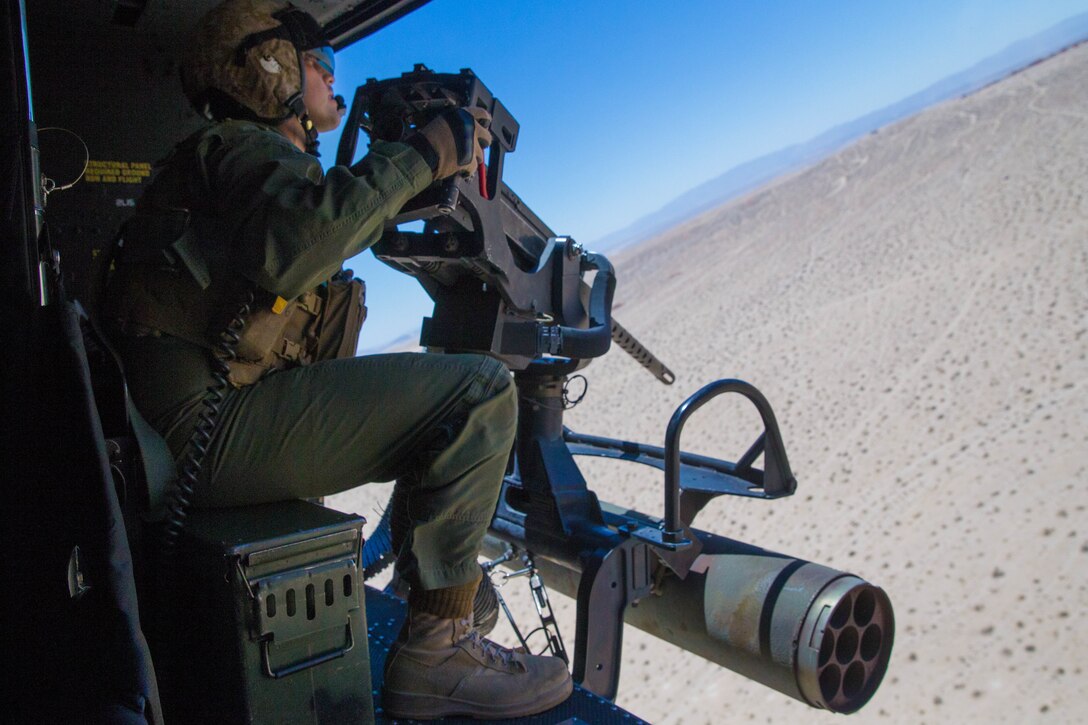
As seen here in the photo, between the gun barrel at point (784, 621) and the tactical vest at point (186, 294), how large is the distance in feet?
4.96

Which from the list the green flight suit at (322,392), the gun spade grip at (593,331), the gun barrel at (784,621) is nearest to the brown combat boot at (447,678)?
the green flight suit at (322,392)

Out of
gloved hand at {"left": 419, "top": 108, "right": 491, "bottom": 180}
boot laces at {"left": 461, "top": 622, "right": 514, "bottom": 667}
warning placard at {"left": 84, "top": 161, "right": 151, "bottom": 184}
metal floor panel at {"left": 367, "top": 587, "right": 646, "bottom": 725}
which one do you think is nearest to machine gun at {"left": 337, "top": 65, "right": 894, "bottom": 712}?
gloved hand at {"left": 419, "top": 108, "right": 491, "bottom": 180}

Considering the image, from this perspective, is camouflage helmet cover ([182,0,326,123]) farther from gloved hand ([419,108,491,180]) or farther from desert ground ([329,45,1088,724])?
desert ground ([329,45,1088,724])

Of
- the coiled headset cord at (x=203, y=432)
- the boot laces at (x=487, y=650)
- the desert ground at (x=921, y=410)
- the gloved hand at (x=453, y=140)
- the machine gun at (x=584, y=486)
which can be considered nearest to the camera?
the coiled headset cord at (x=203, y=432)

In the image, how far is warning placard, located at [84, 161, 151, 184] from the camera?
2.92 metres

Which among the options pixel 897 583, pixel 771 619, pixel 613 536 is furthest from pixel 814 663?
pixel 897 583

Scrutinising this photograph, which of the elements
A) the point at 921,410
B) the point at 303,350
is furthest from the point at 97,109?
the point at 921,410

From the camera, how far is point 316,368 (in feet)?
5.81

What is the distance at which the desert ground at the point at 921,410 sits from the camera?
631 centimetres

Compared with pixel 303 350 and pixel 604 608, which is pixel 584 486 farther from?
pixel 303 350

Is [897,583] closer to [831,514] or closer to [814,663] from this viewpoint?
[831,514]

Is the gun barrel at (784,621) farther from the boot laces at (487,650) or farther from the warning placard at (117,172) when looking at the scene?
the warning placard at (117,172)

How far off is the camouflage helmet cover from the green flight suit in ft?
0.35

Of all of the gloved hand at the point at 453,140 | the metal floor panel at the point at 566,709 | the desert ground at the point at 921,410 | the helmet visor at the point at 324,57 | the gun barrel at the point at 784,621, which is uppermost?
the helmet visor at the point at 324,57
